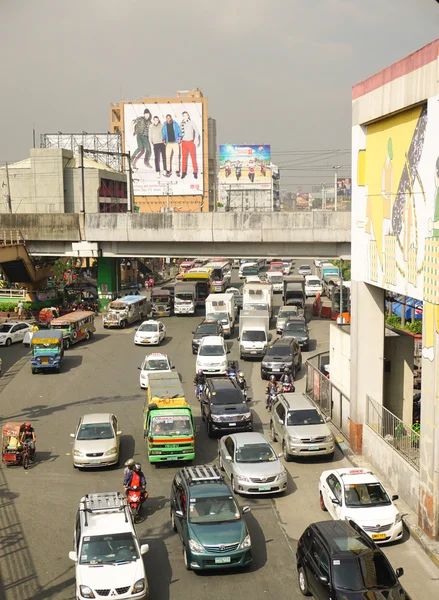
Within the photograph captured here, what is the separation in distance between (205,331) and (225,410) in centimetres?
1507

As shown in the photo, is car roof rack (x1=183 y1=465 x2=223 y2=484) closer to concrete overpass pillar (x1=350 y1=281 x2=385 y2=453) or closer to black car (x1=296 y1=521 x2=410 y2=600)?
black car (x1=296 y1=521 x2=410 y2=600)

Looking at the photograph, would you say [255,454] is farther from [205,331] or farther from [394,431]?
[205,331]

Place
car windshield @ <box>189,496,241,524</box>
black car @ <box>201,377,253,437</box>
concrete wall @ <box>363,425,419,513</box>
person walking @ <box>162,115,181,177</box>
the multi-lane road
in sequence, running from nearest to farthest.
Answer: the multi-lane road < car windshield @ <box>189,496,241,524</box> < concrete wall @ <box>363,425,419,513</box> < black car @ <box>201,377,253,437</box> < person walking @ <box>162,115,181,177</box>

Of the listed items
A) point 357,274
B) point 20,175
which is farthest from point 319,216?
point 20,175

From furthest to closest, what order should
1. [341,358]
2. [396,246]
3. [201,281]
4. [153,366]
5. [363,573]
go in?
[201,281], [153,366], [341,358], [396,246], [363,573]

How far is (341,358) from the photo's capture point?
24141 millimetres

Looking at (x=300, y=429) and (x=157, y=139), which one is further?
(x=157, y=139)

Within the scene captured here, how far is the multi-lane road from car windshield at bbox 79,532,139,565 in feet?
2.80

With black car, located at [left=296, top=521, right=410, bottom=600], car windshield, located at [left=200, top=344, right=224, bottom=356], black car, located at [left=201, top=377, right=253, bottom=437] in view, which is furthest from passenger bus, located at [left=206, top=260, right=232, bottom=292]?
black car, located at [left=296, top=521, right=410, bottom=600]

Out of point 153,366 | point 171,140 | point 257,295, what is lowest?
point 153,366

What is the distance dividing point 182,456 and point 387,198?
8.77 metres

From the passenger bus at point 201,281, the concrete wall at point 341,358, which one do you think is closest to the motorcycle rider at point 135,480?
the concrete wall at point 341,358

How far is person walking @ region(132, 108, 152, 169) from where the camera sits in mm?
117250

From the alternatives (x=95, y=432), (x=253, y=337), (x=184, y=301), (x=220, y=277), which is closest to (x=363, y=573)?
(x=95, y=432)
